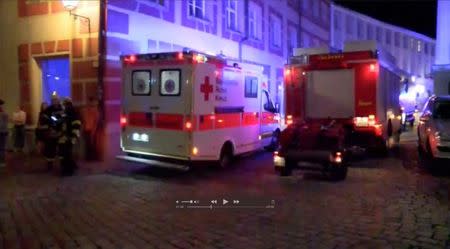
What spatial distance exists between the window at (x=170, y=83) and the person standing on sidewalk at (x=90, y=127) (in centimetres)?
274

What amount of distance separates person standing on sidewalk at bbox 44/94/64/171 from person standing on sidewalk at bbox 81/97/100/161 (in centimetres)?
132

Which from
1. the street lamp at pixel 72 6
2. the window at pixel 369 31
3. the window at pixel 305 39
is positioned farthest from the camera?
the window at pixel 369 31

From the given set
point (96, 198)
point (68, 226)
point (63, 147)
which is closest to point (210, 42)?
point (63, 147)

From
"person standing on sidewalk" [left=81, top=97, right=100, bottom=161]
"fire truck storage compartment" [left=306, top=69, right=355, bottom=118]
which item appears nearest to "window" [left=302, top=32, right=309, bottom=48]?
"fire truck storage compartment" [left=306, top=69, right=355, bottom=118]

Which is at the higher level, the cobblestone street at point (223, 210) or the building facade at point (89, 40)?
the building facade at point (89, 40)

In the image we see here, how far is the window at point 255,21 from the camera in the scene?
21203 millimetres

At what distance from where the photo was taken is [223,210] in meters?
Result: 7.68

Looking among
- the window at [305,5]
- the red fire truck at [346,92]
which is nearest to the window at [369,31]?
the window at [305,5]

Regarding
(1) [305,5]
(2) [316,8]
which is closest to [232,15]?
(1) [305,5]

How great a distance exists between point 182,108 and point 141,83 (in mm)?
1369

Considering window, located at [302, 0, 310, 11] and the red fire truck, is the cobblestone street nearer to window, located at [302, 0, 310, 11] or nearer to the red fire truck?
the red fire truck

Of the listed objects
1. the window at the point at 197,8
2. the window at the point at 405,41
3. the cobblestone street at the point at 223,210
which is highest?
the window at the point at 405,41

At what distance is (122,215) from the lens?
24.3 feet

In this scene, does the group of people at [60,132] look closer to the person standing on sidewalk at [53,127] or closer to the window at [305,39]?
the person standing on sidewalk at [53,127]
